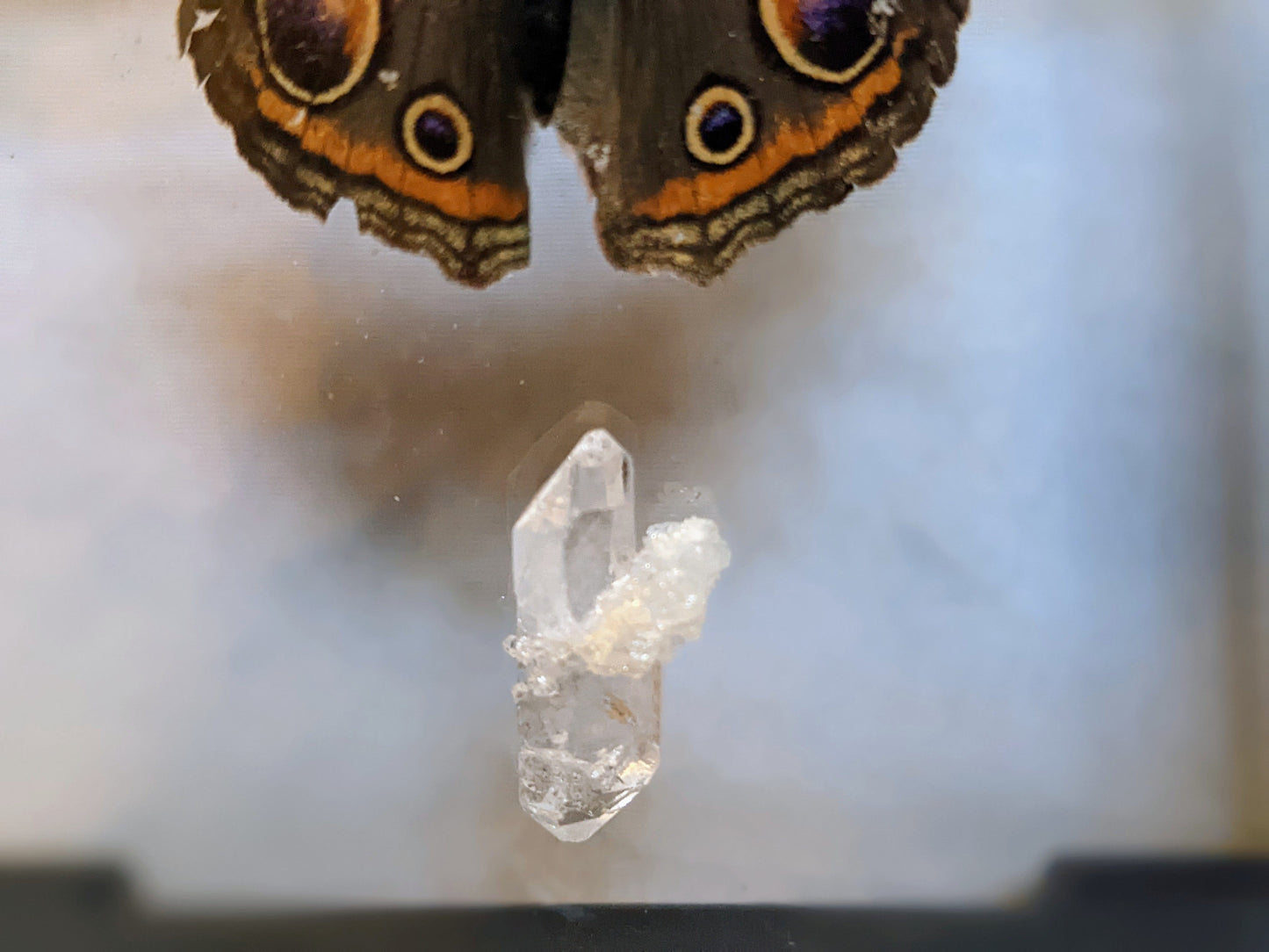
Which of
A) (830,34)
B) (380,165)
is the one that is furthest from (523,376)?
(830,34)

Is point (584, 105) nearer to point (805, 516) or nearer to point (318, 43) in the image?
point (318, 43)

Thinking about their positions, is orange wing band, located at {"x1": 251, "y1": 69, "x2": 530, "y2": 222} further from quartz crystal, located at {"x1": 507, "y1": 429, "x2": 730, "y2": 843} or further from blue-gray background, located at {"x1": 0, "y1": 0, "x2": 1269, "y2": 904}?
quartz crystal, located at {"x1": 507, "y1": 429, "x2": 730, "y2": 843}

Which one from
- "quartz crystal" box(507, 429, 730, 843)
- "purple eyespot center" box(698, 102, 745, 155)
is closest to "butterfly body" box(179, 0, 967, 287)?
"purple eyespot center" box(698, 102, 745, 155)

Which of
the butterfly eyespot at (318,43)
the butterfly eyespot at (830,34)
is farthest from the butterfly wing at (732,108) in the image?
the butterfly eyespot at (318,43)

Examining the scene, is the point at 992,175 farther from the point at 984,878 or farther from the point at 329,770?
the point at 329,770

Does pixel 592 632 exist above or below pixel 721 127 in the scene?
below
